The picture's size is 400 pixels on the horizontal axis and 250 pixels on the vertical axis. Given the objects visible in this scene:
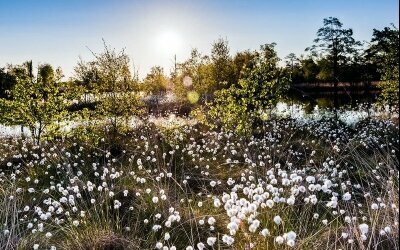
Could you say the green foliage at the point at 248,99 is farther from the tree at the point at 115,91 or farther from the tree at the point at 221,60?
the tree at the point at 221,60

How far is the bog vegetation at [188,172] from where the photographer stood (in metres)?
5.34

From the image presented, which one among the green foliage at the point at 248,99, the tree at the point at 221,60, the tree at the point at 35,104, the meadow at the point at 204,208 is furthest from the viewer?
the tree at the point at 221,60

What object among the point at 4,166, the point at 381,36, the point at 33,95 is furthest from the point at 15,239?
the point at 381,36

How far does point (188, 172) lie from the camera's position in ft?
32.7

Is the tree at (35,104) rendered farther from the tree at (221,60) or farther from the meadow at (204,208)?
the tree at (221,60)

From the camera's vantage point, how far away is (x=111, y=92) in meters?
14.9

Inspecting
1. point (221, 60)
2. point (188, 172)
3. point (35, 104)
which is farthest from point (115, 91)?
point (221, 60)

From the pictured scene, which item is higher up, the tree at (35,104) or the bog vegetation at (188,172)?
the tree at (35,104)

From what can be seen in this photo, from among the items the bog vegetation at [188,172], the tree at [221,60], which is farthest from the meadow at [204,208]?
the tree at [221,60]

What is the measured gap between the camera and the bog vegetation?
210 inches

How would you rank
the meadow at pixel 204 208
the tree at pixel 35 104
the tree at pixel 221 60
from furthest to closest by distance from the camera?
the tree at pixel 221 60 < the tree at pixel 35 104 < the meadow at pixel 204 208

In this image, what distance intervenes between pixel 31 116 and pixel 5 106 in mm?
779

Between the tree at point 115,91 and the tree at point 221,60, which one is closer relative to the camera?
the tree at point 115,91

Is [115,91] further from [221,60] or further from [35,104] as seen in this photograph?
[221,60]
